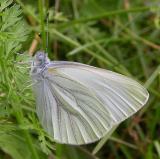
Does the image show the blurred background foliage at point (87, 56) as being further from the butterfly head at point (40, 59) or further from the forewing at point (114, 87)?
the forewing at point (114, 87)

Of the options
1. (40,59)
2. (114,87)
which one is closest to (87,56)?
(114,87)

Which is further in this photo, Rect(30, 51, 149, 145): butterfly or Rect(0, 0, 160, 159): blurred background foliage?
Rect(30, 51, 149, 145): butterfly

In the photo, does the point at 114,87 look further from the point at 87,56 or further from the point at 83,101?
the point at 87,56

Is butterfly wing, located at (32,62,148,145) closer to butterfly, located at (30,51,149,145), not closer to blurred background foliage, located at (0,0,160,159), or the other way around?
butterfly, located at (30,51,149,145)

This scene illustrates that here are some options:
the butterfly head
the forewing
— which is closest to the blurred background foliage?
the butterfly head

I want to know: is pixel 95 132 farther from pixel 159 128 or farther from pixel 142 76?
pixel 142 76

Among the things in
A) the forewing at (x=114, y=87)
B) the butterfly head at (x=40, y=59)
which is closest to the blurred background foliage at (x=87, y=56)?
the butterfly head at (x=40, y=59)
